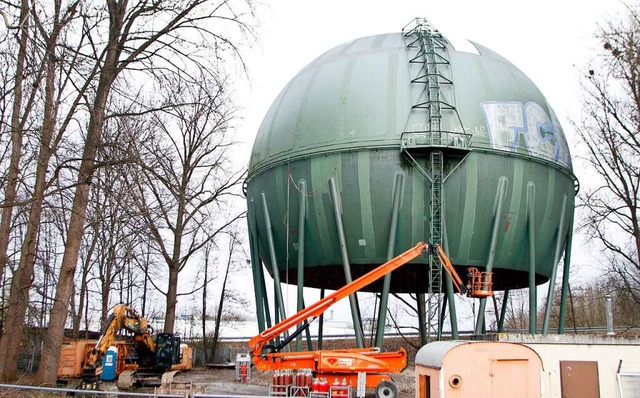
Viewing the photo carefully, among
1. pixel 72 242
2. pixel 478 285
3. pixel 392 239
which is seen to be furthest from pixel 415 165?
pixel 72 242

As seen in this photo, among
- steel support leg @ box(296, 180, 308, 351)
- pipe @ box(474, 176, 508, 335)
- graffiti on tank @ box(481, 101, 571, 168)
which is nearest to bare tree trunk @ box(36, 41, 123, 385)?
steel support leg @ box(296, 180, 308, 351)

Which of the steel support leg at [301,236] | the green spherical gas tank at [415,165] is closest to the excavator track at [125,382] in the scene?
the steel support leg at [301,236]

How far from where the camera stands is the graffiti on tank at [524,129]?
17562 millimetres

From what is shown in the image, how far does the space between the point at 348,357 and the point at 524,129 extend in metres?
8.27

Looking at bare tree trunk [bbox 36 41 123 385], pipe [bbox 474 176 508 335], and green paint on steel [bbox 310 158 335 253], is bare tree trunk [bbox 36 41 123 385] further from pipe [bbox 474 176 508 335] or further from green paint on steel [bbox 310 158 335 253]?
pipe [bbox 474 176 508 335]

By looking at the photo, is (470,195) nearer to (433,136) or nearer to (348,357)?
(433,136)

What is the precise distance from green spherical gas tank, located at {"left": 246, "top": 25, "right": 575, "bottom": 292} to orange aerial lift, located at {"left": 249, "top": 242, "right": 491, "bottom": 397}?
1191 mm

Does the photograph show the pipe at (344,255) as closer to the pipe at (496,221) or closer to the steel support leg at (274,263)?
the steel support leg at (274,263)

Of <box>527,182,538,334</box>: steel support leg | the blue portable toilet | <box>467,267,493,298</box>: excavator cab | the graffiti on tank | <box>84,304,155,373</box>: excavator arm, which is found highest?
the graffiti on tank

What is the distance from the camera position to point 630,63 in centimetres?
1486

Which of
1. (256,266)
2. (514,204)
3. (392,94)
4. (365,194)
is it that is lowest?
(256,266)

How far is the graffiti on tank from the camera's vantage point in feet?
57.6

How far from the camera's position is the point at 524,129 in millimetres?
18109

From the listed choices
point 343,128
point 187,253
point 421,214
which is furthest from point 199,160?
point 421,214
